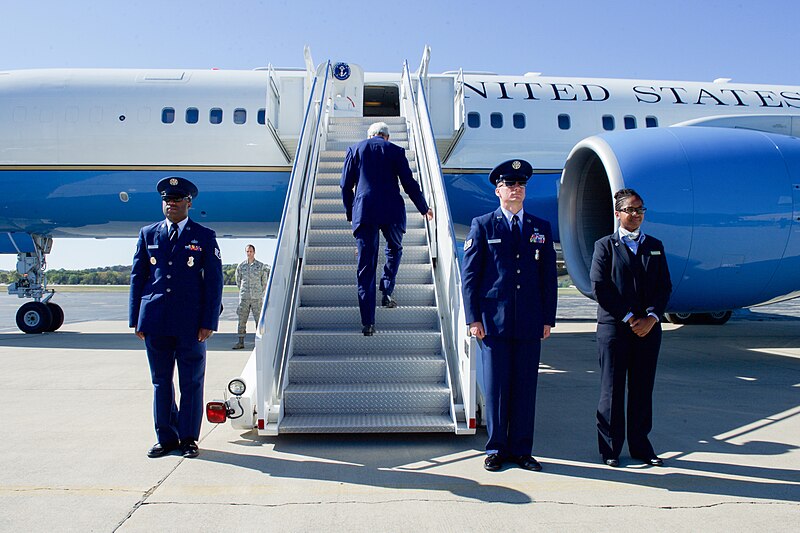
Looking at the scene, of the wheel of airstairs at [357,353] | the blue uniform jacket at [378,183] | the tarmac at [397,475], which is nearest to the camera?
the tarmac at [397,475]

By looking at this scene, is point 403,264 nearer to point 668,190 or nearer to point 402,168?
point 402,168

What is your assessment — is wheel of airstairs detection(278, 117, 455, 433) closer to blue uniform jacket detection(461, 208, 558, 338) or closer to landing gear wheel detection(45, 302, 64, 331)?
blue uniform jacket detection(461, 208, 558, 338)

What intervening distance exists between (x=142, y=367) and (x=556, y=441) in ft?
17.0

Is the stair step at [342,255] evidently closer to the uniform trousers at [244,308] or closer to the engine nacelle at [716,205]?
the engine nacelle at [716,205]

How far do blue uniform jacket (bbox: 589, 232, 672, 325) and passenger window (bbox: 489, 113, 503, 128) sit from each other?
6.09 m

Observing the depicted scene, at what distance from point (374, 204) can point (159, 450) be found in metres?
2.37

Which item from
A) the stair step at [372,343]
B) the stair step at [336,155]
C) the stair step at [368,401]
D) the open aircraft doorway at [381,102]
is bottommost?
the stair step at [368,401]

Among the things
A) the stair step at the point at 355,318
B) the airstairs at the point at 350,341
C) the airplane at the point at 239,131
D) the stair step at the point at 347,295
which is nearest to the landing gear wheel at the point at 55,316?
the airplane at the point at 239,131

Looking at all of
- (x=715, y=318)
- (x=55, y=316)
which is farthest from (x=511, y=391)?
(x=715, y=318)

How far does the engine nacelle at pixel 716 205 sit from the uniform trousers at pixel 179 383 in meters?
4.08

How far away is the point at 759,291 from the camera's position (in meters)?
6.65

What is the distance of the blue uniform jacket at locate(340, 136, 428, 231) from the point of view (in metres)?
5.12

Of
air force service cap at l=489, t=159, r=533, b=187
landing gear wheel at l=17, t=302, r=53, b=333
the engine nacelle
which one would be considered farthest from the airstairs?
landing gear wheel at l=17, t=302, r=53, b=333

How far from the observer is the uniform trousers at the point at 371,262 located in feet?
16.3
